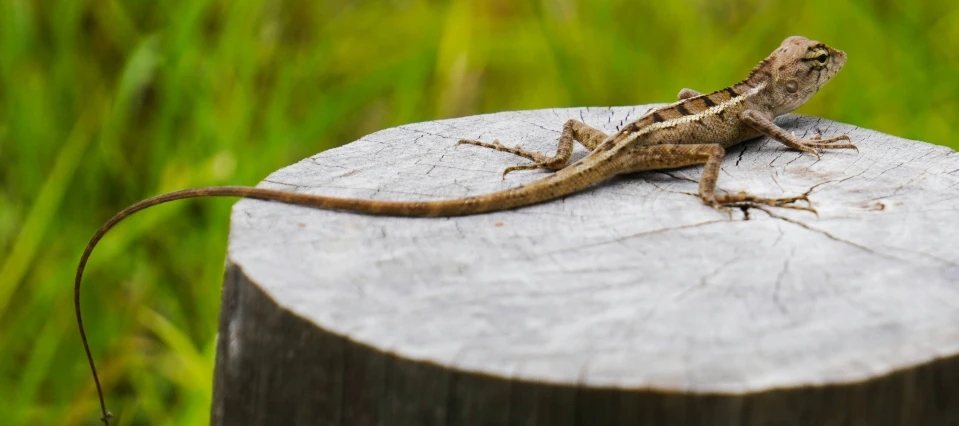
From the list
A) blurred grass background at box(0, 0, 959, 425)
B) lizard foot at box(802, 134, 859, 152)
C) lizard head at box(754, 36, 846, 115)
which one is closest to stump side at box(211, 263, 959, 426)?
lizard foot at box(802, 134, 859, 152)

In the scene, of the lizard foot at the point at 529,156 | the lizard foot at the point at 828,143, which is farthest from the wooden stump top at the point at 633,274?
the lizard foot at the point at 828,143

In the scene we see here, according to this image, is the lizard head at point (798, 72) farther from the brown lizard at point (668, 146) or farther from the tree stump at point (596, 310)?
the tree stump at point (596, 310)

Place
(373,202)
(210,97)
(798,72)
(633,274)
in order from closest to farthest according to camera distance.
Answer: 1. (633,274)
2. (373,202)
3. (798,72)
4. (210,97)

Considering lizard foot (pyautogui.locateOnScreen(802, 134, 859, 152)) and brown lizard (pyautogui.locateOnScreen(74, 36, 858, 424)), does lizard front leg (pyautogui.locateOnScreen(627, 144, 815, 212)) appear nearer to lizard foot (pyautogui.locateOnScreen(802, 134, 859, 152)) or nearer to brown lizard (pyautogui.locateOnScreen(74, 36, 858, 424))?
brown lizard (pyautogui.locateOnScreen(74, 36, 858, 424))

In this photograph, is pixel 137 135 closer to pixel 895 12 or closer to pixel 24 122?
pixel 24 122

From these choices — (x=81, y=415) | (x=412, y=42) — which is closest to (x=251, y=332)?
(x=81, y=415)

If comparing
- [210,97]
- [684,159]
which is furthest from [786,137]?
[210,97]

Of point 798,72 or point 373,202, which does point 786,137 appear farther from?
point 373,202
